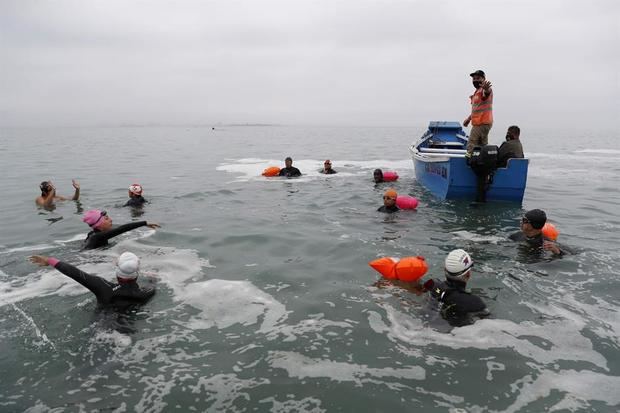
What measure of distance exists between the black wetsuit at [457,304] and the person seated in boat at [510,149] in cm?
771

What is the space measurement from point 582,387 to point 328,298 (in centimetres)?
333

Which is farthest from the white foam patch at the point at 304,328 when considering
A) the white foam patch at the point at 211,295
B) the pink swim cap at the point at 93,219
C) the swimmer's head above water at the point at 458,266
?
the pink swim cap at the point at 93,219

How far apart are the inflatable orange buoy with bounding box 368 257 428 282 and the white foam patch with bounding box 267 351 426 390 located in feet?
6.32

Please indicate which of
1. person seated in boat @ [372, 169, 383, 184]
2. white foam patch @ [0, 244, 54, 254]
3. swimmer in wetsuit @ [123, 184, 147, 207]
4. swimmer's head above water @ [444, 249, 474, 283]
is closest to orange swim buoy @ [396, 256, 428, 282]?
swimmer's head above water @ [444, 249, 474, 283]

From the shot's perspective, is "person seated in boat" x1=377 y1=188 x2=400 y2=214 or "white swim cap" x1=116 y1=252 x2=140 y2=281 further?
"person seated in boat" x1=377 y1=188 x2=400 y2=214

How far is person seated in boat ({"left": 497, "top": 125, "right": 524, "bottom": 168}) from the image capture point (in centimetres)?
1177

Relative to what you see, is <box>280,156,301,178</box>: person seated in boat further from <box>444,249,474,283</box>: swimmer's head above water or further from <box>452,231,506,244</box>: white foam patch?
<box>444,249,474,283</box>: swimmer's head above water

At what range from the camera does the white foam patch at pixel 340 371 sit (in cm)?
443

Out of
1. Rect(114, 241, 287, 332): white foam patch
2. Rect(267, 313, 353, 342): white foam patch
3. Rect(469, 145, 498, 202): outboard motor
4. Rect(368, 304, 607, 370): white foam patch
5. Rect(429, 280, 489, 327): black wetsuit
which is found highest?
Rect(469, 145, 498, 202): outboard motor

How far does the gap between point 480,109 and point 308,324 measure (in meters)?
8.69

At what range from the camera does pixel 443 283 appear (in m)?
5.63

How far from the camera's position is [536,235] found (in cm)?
786

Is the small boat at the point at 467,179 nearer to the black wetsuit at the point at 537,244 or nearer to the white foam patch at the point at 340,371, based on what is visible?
the black wetsuit at the point at 537,244

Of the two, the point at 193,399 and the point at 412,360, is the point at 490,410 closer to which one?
the point at 412,360
